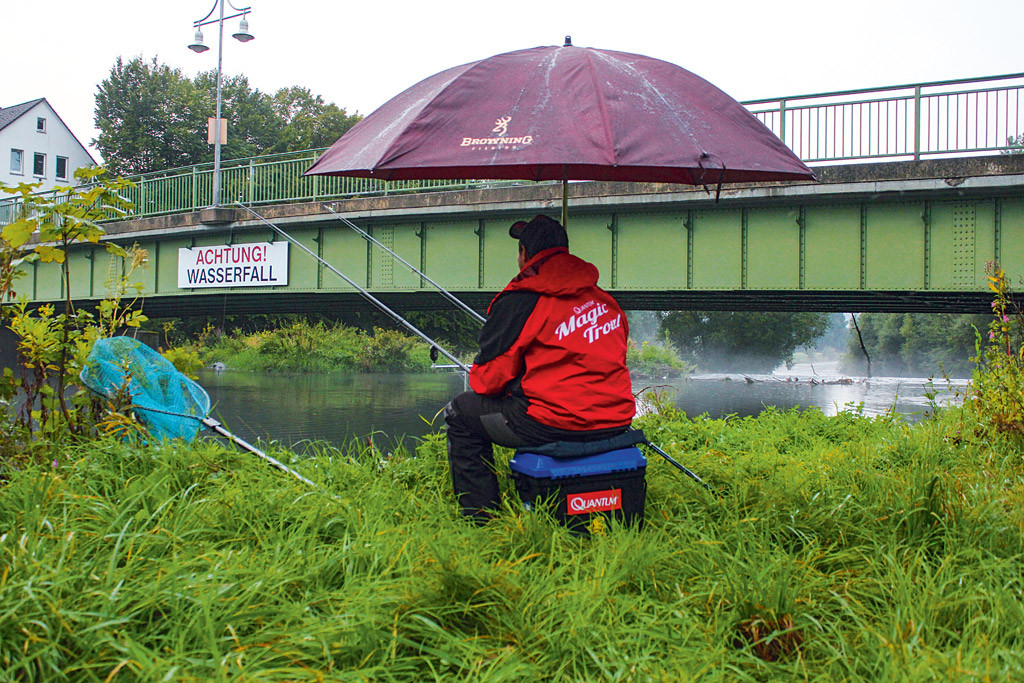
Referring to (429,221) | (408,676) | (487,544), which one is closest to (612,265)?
(429,221)

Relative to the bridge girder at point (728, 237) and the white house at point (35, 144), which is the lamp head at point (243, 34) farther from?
the white house at point (35, 144)

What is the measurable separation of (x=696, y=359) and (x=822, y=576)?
4481cm

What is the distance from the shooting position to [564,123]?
3.66 meters

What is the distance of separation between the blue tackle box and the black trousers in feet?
0.32

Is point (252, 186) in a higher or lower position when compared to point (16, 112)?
lower

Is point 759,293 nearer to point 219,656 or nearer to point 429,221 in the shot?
point 429,221

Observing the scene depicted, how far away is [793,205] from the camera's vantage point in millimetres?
12398

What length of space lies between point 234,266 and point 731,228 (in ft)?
33.3

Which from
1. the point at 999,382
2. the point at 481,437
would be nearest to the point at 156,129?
the point at 999,382

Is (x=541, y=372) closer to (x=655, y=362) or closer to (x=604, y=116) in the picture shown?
(x=604, y=116)

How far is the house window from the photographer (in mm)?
56312

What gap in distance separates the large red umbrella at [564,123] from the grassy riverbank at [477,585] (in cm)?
150

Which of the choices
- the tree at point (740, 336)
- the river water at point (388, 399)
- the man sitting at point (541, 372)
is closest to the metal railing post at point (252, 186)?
the river water at point (388, 399)

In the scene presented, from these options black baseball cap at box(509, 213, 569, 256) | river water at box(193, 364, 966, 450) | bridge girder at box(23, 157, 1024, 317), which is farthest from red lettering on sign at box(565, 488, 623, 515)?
bridge girder at box(23, 157, 1024, 317)
